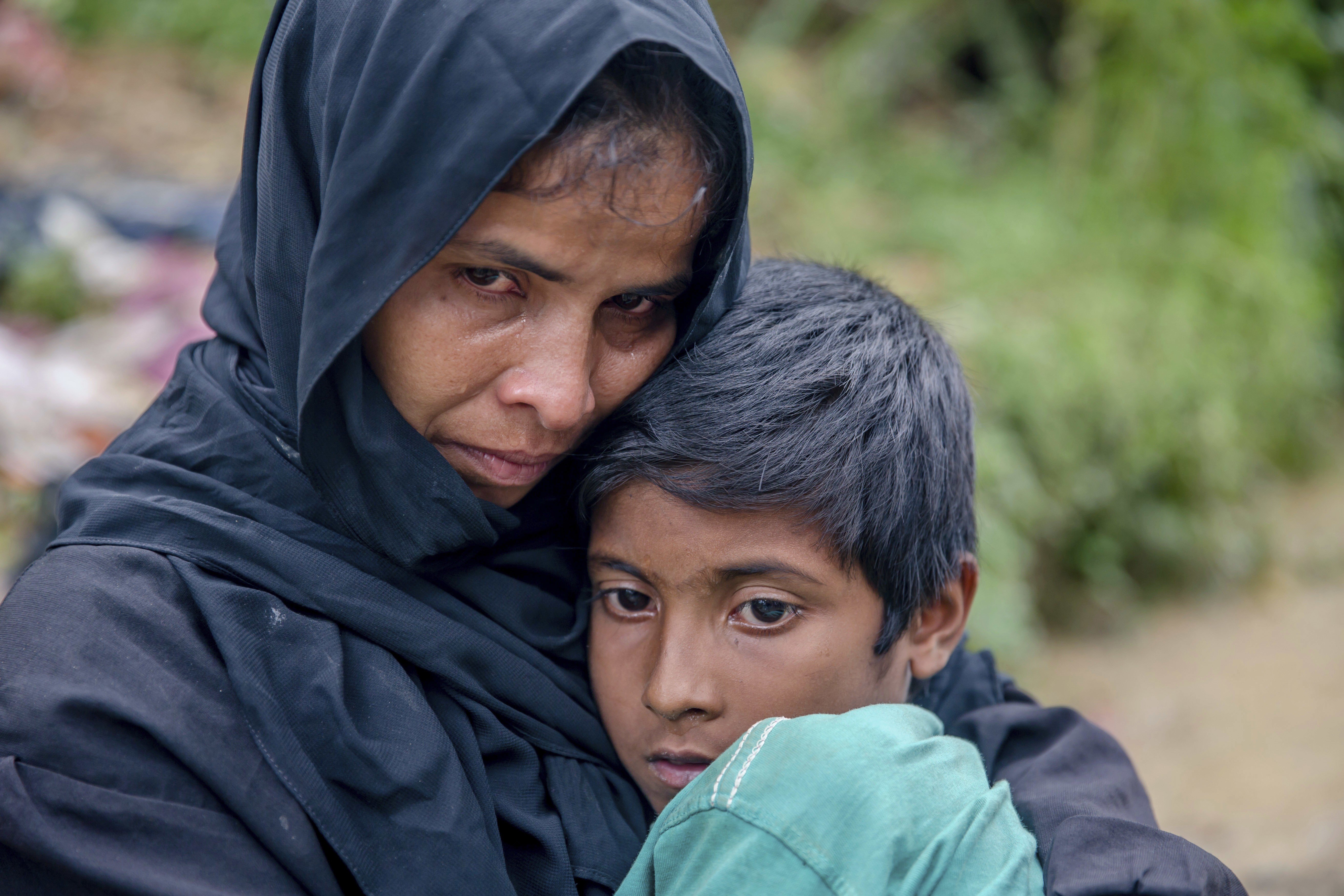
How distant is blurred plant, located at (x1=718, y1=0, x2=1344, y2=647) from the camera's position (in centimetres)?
464

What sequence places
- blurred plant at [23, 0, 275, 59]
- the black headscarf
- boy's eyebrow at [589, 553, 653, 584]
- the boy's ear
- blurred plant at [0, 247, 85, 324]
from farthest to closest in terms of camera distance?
blurred plant at [23, 0, 275, 59] → blurred plant at [0, 247, 85, 324] → the boy's ear → boy's eyebrow at [589, 553, 653, 584] → the black headscarf

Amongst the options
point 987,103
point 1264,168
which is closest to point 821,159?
point 987,103

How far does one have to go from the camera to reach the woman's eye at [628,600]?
1672 mm

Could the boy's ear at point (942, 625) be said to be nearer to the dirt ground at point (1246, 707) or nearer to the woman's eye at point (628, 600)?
the woman's eye at point (628, 600)

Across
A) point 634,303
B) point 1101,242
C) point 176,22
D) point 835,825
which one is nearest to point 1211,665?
point 1101,242

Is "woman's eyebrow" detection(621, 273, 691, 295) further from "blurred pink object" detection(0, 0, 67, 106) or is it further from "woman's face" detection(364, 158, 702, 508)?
"blurred pink object" detection(0, 0, 67, 106)

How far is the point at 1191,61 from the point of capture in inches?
218

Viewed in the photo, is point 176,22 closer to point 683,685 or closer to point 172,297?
point 172,297

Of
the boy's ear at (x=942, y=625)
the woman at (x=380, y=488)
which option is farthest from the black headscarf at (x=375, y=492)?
the boy's ear at (x=942, y=625)

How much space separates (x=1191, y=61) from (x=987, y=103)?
6.22 ft

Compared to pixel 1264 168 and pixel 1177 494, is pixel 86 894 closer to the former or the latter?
pixel 1177 494

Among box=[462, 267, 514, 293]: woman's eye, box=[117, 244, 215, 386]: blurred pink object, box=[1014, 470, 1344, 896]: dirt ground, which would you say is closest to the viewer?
box=[462, 267, 514, 293]: woman's eye

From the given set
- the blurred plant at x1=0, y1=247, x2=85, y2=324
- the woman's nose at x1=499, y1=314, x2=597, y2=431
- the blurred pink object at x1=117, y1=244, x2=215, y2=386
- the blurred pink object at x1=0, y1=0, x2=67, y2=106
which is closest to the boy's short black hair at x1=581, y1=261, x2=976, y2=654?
the woman's nose at x1=499, y1=314, x2=597, y2=431

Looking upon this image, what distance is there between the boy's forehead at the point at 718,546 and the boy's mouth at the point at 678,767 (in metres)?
0.23
